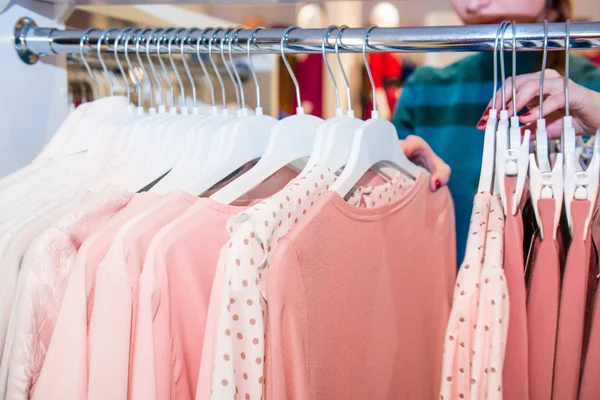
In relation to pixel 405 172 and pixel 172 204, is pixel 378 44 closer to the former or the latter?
pixel 405 172

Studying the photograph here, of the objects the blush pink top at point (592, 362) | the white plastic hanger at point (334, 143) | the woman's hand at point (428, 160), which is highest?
the white plastic hanger at point (334, 143)

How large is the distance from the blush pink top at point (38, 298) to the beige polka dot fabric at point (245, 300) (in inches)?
7.6

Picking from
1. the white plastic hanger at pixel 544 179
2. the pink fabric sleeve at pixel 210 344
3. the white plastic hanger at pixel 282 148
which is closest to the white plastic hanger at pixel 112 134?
the white plastic hanger at pixel 282 148

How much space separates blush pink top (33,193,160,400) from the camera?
59 cm

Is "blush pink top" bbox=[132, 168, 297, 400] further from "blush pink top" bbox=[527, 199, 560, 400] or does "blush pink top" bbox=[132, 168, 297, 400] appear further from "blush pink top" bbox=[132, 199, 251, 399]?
"blush pink top" bbox=[527, 199, 560, 400]

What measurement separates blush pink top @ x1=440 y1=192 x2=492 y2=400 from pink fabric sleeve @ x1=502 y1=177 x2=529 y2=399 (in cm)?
3

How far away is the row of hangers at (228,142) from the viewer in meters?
0.72

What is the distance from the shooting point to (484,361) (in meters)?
0.63

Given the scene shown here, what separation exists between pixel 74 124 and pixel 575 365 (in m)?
0.75

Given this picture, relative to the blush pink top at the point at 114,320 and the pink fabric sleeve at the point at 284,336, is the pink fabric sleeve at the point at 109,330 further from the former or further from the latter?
the pink fabric sleeve at the point at 284,336

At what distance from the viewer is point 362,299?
2.43ft

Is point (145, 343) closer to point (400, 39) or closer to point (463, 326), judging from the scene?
point (463, 326)

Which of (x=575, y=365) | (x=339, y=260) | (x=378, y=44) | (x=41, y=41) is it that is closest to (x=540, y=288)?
(x=575, y=365)

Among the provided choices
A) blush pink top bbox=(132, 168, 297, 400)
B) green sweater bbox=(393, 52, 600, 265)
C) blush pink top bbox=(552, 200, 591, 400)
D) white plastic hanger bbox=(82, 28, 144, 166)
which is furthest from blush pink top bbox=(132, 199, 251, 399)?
green sweater bbox=(393, 52, 600, 265)
